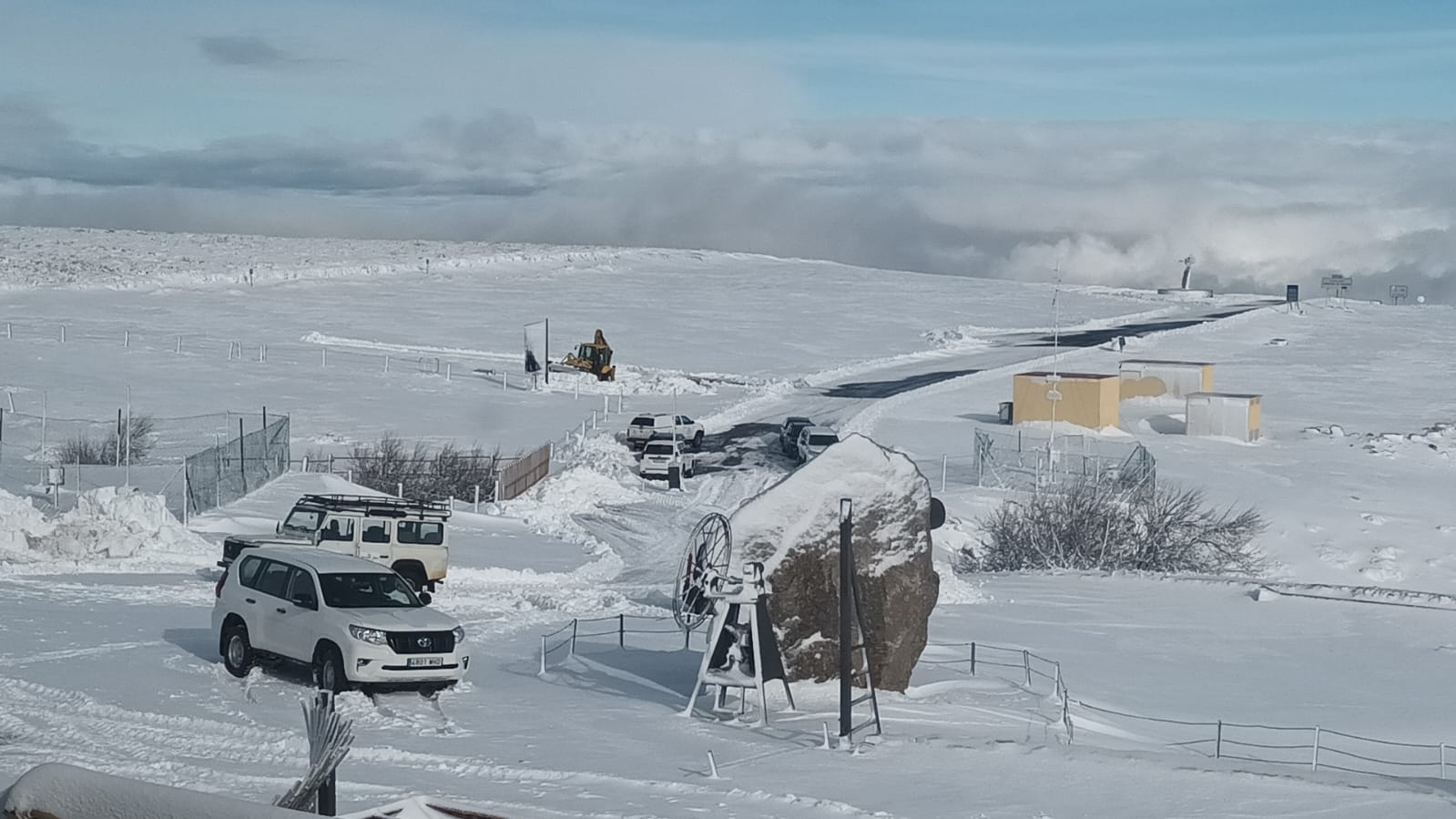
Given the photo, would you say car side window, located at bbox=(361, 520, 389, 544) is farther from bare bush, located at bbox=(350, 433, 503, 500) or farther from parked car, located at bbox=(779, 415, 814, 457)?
parked car, located at bbox=(779, 415, 814, 457)

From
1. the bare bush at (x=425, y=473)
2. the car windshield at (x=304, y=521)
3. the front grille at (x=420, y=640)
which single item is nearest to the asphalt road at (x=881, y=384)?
the bare bush at (x=425, y=473)

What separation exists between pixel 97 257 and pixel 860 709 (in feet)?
364

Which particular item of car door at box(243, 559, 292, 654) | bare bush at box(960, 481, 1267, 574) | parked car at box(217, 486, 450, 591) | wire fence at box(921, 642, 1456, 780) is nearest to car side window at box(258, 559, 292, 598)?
car door at box(243, 559, 292, 654)

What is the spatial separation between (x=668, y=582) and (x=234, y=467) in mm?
11779

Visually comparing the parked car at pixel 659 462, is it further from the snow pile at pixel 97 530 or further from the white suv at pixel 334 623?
the white suv at pixel 334 623

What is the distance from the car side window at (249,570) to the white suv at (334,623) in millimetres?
10

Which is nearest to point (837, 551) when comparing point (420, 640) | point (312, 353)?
point (420, 640)

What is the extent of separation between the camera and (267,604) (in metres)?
17.0

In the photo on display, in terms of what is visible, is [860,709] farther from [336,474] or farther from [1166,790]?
[336,474]

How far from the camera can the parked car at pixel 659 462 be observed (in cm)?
4703

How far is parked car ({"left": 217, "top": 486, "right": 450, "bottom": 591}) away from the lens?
25812mm

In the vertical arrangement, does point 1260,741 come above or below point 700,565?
below

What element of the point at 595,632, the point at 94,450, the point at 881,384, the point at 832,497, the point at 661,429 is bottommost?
the point at 595,632

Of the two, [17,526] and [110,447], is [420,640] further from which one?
[110,447]
